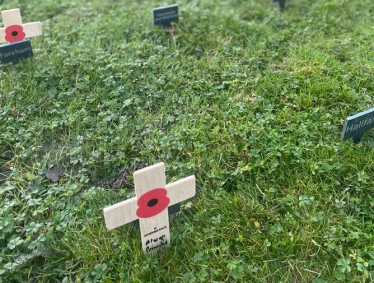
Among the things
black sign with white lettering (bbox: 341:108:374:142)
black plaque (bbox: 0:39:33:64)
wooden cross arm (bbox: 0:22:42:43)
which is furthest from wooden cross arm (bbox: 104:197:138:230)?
wooden cross arm (bbox: 0:22:42:43)

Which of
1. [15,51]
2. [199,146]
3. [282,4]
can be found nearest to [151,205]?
[199,146]

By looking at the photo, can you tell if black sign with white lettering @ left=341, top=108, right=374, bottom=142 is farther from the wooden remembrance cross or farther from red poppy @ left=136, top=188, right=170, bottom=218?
red poppy @ left=136, top=188, right=170, bottom=218

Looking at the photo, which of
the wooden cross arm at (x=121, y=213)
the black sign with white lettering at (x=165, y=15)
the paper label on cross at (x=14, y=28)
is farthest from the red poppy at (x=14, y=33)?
the wooden cross arm at (x=121, y=213)

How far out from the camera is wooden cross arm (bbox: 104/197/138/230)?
185 centimetres

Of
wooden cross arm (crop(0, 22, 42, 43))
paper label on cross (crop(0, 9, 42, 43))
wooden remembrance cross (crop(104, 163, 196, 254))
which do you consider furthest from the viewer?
wooden cross arm (crop(0, 22, 42, 43))

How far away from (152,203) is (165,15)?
2419 mm

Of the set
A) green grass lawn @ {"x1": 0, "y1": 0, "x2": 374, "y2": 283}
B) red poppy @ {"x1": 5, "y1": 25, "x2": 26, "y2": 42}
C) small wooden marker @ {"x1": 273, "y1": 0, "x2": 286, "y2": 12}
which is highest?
red poppy @ {"x1": 5, "y1": 25, "x2": 26, "y2": 42}

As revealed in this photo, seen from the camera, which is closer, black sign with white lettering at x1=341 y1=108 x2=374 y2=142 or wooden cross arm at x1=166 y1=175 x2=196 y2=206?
wooden cross arm at x1=166 y1=175 x2=196 y2=206

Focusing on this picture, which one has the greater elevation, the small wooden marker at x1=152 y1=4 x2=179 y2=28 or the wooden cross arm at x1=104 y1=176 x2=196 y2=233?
the small wooden marker at x1=152 y1=4 x2=179 y2=28

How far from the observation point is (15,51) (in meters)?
3.24

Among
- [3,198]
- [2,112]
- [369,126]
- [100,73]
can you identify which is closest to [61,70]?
[100,73]

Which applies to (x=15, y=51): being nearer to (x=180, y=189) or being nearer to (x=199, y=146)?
(x=199, y=146)

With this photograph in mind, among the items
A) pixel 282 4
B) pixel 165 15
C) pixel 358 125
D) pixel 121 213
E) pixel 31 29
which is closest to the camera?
pixel 121 213

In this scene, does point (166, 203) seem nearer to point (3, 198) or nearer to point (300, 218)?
point (300, 218)
